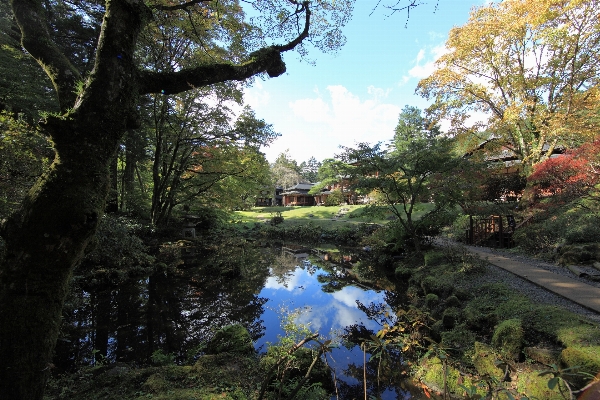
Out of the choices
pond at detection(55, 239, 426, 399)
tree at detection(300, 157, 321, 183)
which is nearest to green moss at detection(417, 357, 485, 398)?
pond at detection(55, 239, 426, 399)

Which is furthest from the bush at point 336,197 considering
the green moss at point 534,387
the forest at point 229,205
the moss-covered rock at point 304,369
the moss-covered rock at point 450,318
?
the green moss at point 534,387

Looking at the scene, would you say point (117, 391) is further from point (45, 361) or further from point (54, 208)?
point (54, 208)

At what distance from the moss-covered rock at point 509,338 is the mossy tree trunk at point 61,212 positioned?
16.2ft

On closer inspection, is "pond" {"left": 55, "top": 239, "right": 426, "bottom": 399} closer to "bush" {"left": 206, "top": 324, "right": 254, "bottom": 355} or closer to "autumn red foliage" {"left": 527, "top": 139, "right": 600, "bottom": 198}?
"bush" {"left": 206, "top": 324, "right": 254, "bottom": 355}

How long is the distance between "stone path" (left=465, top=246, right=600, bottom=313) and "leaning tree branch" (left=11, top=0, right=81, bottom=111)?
24.9 feet

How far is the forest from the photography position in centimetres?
201

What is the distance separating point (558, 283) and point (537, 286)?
46 centimetres

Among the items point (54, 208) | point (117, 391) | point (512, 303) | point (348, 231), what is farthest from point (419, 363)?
point (348, 231)

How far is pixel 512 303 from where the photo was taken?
192 inches

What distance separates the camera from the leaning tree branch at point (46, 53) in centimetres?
256

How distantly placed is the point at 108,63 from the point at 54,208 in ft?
3.85

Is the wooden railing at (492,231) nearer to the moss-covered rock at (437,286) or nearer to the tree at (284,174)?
the moss-covered rock at (437,286)

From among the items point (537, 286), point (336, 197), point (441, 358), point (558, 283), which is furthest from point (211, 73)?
point (336, 197)

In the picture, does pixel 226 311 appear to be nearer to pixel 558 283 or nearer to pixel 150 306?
pixel 150 306
